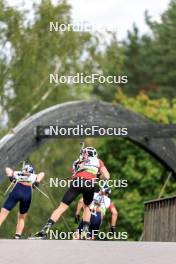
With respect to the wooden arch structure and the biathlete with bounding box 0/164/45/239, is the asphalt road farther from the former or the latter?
the wooden arch structure

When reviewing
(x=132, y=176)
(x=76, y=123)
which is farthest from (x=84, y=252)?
(x=132, y=176)

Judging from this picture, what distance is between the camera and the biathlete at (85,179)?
1970cm

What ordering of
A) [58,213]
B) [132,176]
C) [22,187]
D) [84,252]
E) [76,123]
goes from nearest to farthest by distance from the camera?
[84,252], [22,187], [58,213], [76,123], [132,176]

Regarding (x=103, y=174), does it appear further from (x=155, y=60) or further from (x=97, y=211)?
(x=155, y=60)

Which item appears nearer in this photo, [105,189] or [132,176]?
[105,189]

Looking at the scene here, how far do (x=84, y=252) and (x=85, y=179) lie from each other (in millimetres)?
4854

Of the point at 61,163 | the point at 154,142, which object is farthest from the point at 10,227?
the point at 61,163

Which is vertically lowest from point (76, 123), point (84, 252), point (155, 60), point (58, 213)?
point (84, 252)

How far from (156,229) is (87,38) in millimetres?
25249

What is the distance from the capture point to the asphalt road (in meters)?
14.1

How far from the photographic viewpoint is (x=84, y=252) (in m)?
15.0

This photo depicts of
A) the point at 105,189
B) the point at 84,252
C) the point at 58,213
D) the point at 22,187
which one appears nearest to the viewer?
the point at 84,252

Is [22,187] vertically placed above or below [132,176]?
below

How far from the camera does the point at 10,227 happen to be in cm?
3142
